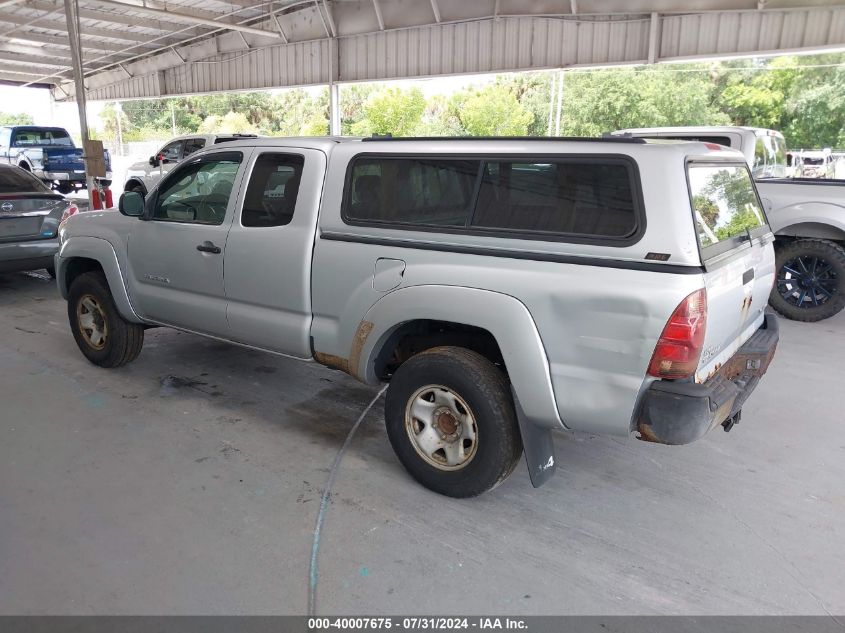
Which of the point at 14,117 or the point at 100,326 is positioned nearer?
the point at 100,326

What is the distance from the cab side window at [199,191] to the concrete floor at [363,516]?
1312mm

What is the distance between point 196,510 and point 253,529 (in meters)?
0.36

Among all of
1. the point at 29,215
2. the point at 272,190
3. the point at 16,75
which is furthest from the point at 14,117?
the point at 272,190

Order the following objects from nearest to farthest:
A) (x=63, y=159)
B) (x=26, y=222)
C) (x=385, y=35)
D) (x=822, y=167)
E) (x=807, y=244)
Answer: (x=807, y=244), (x=26, y=222), (x=385, y=35), (x=63, y=159), (x=822, y=167)

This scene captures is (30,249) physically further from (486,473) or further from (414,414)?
(486,473)

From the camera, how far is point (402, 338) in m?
3.69

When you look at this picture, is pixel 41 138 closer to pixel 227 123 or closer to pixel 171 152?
pixel 171 152

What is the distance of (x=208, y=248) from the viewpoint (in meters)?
4.20

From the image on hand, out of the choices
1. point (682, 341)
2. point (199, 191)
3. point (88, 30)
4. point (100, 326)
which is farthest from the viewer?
point (88, 30)

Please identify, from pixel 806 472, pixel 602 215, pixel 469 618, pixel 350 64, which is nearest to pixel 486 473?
pixel 469 618

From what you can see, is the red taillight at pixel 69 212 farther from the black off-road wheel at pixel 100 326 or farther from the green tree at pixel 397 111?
the green tree at pixel 397 111

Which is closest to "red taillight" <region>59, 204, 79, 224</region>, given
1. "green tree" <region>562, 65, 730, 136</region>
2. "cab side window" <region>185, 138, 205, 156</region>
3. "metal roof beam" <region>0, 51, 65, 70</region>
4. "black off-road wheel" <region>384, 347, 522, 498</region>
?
"black off-road wheel" <region>384, 347, 522, 498</region>

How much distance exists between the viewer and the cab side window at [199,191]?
423 cm

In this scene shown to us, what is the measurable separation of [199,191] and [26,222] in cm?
417
